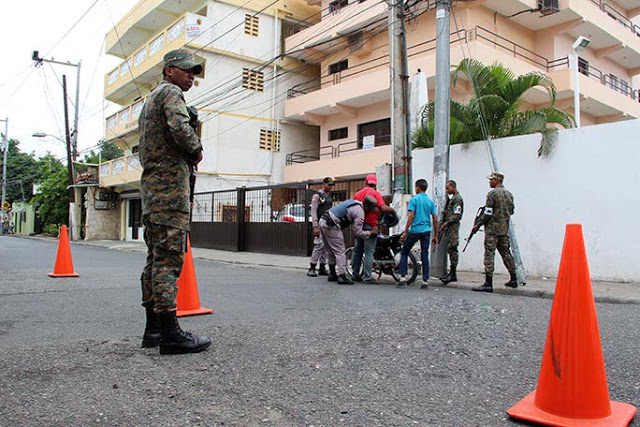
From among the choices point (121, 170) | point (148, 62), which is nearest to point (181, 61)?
point (148, 62)

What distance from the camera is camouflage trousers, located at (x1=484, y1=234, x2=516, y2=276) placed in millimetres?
7313

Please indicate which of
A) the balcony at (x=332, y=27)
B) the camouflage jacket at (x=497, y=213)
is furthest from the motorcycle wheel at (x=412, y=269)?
the balcony at (x=332, y=27)

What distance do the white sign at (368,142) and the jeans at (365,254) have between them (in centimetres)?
1368

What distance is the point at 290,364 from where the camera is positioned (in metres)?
3.16

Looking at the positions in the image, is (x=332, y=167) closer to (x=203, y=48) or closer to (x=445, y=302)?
(x=203, y=48)

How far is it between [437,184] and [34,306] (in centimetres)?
654

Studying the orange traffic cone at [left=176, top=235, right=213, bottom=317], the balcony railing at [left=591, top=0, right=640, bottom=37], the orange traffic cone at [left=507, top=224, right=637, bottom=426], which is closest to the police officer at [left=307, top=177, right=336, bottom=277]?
the orange traffic cone at [left=176, top=235, right=213, bottom=317]

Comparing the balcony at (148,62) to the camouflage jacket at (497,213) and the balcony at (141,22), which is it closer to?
the balcony at (141,22)

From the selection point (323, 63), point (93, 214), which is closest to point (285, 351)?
point (323, 63)

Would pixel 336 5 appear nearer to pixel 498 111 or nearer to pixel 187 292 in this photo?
pixel 498 111

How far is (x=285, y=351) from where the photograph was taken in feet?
11.3

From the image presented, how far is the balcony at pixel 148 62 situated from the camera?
22.0m

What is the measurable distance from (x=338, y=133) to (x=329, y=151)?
3.13 ft

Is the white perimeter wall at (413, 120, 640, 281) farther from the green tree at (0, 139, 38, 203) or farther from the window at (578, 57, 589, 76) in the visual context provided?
the green tree at (0, 139, 38, 203)
